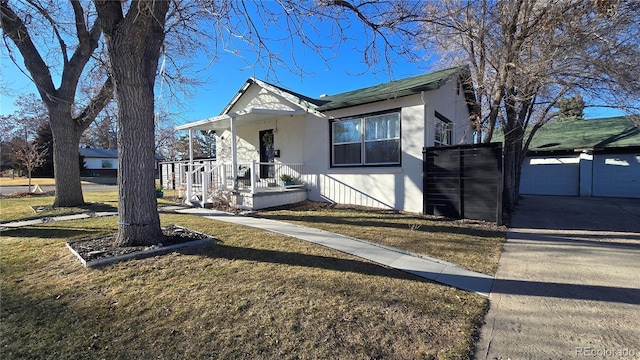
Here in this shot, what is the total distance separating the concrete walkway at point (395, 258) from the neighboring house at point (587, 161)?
1687 cm

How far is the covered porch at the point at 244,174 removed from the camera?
372 inches

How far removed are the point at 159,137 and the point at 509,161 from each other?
34531mm

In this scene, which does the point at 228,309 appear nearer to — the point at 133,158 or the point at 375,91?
the point at 133,158

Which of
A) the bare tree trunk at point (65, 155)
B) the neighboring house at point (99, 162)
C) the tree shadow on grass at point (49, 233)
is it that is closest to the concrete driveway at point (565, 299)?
the tree shadow on grass at point (49, 233)

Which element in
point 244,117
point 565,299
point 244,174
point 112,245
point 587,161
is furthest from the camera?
point 587,161

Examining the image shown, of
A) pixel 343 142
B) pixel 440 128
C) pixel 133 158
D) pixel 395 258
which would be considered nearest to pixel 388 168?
pixel 343 142

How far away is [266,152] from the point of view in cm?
1255

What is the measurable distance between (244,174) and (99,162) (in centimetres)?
4304

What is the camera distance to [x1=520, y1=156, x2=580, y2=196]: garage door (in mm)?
16094

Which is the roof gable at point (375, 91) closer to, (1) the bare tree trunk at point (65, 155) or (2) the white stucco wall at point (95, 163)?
(1) the bare tree trunk at point (65, 155)

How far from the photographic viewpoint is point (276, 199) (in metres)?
9.72

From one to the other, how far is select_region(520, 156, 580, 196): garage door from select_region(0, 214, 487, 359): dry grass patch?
1802 cm

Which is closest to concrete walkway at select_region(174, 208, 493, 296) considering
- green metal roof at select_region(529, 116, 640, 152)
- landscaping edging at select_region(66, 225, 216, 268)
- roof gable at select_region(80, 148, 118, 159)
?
landscaping edging at select_region(66, 225, 216, 268)

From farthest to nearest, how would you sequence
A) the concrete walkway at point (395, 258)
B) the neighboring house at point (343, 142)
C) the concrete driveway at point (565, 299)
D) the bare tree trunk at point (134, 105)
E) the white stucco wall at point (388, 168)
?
the neighboring house at point (343, 142) → the white stucco wall at point (388, 168) → the bare tree trunk at point (134, 105) → the concrete walkway at point (395, 258) → the concrete driveway at point (565, 299)
